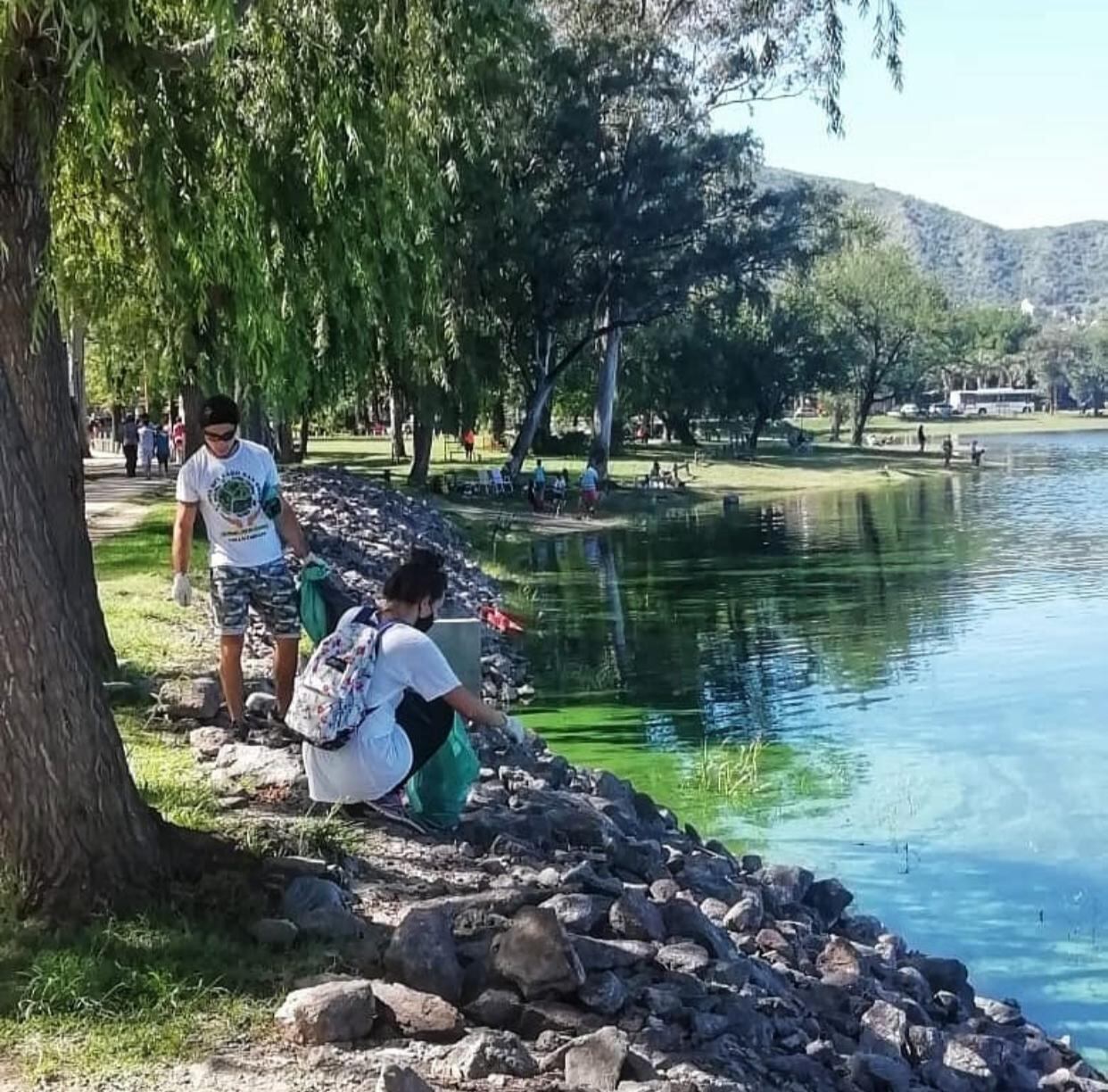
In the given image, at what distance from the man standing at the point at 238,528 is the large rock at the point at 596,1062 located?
3.66 meters

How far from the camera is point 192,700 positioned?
336 inches

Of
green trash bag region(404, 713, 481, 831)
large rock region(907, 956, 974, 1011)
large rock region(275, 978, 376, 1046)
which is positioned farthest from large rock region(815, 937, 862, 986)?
large rock region(275, 978, 376, 1046)

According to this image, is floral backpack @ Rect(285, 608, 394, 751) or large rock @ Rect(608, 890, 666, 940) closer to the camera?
large rock @ Rect(608, 890, 666, 940)

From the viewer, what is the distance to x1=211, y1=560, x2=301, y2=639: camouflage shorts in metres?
7.56

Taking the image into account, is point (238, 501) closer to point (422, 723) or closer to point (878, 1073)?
point (422, 723)

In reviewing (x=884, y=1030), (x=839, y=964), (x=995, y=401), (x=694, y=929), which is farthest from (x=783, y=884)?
(x=995, y=401)

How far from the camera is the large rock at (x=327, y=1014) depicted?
4.48 metres

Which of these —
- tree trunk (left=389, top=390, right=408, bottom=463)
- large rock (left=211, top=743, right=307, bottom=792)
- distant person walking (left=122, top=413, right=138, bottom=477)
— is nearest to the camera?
large rock (left=211, top=743, right=307, bottom=792)

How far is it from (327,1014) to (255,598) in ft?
11.2

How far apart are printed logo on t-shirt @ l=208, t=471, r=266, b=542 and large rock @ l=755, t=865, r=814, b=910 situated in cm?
340

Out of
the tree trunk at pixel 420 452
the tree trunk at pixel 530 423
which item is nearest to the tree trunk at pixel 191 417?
the tree trunk at pixel 420 452

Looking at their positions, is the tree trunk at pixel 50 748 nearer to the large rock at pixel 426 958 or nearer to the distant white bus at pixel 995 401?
the large rock at pixel 426 958

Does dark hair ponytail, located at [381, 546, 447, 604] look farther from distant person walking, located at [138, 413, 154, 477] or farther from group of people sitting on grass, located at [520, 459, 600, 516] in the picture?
distant person walking, located at [138, 413, 154, 477]

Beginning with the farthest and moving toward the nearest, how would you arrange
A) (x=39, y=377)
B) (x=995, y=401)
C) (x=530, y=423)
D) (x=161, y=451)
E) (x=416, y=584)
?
1. (x=995, y=401)
2. (x=530, y=423)
3. (x=161, y=451)
4. (x=39, y=377)
5. (x=416, y=584)
